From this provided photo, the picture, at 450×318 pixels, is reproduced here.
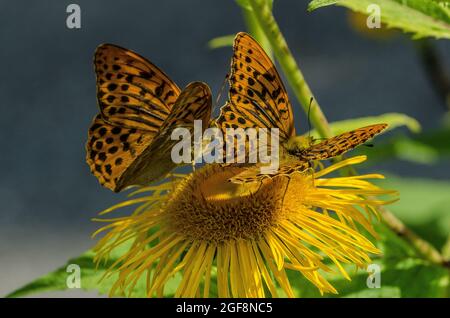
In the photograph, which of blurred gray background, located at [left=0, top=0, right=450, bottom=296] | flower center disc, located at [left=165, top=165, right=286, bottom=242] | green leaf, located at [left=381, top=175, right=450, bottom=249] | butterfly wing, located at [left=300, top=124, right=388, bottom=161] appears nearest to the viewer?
butterfly wing, located at [left=300, top=124, right=388, bottom=161]

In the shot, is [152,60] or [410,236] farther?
[152,60]

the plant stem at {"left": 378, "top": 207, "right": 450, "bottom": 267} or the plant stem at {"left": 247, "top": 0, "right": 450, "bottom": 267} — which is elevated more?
the plant stem at {"left": 247, "top": 0, "right": 450, "bottom": 267}

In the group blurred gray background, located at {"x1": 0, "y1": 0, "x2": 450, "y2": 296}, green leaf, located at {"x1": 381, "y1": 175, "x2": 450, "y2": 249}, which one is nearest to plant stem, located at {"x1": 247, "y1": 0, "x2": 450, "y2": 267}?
green leaf, located at {"x1": 381, "y1": 175, "x2": 450, "y2": 249}

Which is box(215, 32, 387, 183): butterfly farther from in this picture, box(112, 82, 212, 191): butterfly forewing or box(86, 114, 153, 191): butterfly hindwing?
box(86, 114, 153, 191): butterfly hindwing

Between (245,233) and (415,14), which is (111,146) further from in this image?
(415,14)

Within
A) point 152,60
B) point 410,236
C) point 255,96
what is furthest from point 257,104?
point 152,60

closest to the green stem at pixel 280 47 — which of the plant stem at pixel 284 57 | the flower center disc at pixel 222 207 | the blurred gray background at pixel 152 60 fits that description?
the plant stem at pixel 284 57

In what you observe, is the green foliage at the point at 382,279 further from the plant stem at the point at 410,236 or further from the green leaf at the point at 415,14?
the green leaf at the point at 415,14
